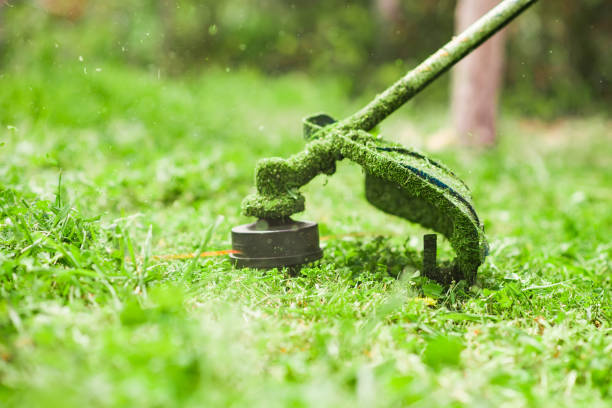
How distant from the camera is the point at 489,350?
1452 mm

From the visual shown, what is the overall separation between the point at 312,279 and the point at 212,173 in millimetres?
2126

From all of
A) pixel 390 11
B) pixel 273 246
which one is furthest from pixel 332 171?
pixel 390 11

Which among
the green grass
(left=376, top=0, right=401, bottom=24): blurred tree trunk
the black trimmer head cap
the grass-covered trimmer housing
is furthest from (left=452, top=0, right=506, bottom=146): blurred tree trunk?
(left=376, top=0, right=401, bottom=24): blurred tree trunk

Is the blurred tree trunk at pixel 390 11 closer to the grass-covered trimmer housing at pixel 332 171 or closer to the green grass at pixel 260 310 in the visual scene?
the green grass at pixel 260 310

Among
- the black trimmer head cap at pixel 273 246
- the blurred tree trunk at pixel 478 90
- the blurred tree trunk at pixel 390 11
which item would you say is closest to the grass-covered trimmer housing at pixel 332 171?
the black trimmer head cap at pixel 273 246

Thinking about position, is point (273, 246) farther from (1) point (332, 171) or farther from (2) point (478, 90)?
(2) point (478, 90)

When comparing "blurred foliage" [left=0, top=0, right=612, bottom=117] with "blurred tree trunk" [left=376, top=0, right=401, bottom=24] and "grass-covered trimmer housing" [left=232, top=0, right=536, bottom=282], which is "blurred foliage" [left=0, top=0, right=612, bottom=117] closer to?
"blurred tree trunk" [left=376, top=0, right=401, bottom=24]

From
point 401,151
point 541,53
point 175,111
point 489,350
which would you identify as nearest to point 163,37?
point 175,111

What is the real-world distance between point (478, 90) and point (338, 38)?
22.2 ft

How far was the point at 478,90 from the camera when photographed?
633cm

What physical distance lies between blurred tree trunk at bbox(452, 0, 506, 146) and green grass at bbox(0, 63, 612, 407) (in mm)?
2908

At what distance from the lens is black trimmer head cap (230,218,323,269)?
1953 millimetres

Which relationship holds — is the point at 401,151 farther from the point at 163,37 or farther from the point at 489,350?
the point at 163,37

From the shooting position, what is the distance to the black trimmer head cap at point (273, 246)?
6.41 feet
